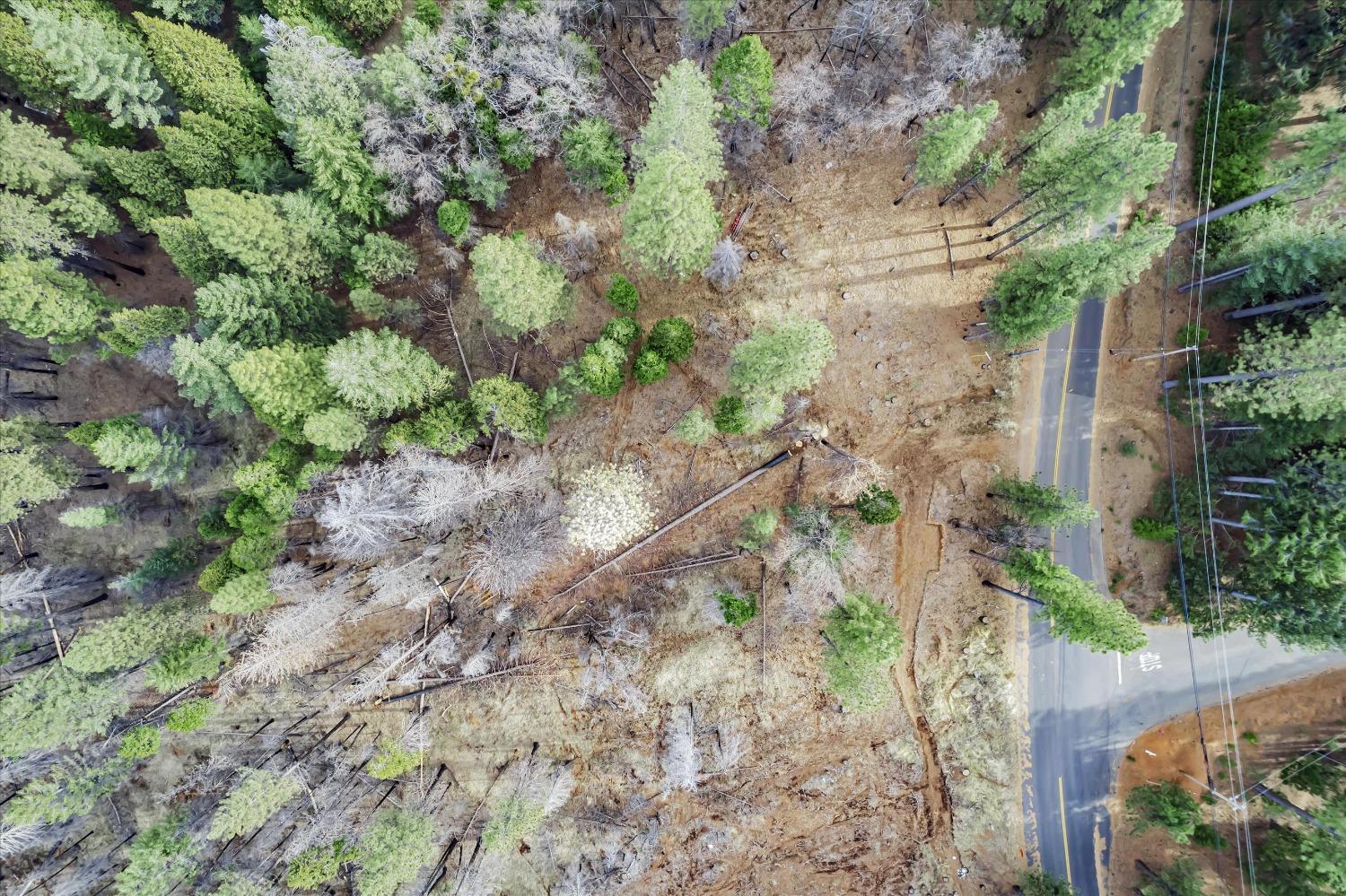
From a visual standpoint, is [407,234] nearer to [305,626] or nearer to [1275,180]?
[305,626]

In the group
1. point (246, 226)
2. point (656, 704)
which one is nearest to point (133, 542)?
point (246, 226)

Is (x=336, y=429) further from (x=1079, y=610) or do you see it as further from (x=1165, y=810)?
(x=1165, y=810)

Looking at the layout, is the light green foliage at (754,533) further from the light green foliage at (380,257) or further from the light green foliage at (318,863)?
the light green foliage at (318,863)

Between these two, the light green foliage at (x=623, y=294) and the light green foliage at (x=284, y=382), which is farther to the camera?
the light green foliage at (x=623, y=294)

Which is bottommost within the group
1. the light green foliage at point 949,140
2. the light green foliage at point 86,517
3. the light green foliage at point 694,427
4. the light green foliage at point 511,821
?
the light green foliage at point 511,821

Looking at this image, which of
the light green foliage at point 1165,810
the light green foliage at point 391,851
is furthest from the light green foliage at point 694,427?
the light green foliage at point 1165,810

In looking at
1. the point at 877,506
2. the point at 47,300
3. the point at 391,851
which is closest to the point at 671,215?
the point at 877,506

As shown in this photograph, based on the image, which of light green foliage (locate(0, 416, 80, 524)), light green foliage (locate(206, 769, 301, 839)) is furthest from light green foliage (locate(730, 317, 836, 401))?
light green foliage (locate(0, 416, 80, 524))
